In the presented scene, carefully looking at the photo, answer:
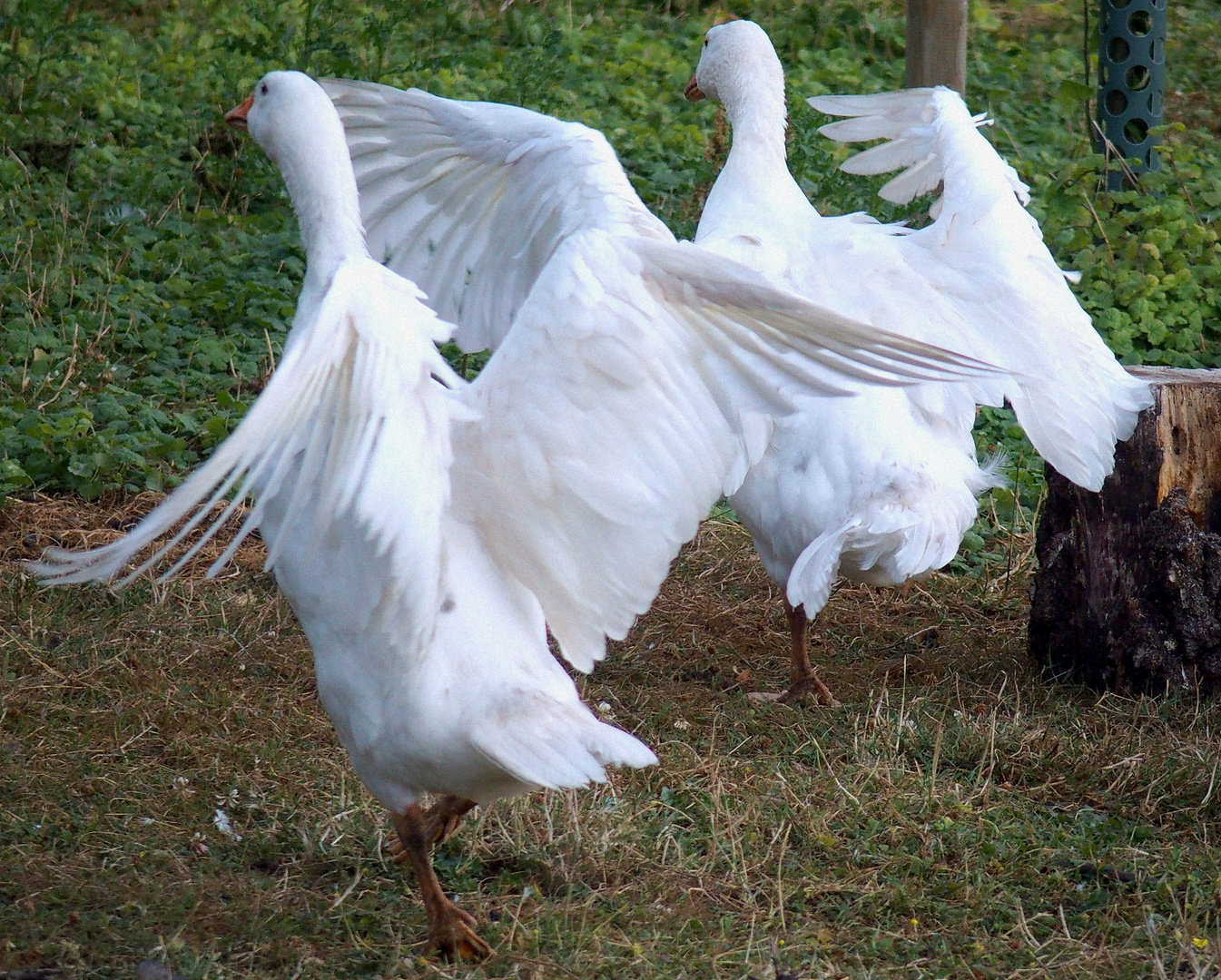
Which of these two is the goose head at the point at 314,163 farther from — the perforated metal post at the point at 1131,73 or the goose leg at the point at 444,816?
the perforated metal post at the point at 1131,73

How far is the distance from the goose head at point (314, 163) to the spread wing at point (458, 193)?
23.6 inches

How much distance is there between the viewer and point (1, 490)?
4.71 m

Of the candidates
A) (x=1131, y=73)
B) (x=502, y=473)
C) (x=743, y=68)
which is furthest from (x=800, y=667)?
(x=1131, y=73)

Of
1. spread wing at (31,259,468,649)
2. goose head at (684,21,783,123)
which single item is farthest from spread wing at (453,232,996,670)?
goose head at (684,21,783,123)

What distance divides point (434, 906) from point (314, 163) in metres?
1.45

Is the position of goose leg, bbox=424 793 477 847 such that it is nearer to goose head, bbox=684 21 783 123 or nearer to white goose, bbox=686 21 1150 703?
white goose, bbox=686 21 1150 703

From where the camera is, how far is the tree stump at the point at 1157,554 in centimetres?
394

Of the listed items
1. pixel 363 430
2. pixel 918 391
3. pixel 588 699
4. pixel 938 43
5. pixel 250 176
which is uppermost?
pixel 938 43

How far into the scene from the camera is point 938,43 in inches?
242

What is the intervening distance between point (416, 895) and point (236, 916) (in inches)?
14.8

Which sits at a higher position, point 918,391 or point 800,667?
point 918,391

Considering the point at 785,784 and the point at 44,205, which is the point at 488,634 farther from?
the point at 44,205

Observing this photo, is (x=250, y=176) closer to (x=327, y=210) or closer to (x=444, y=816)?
(x=327, y=210)

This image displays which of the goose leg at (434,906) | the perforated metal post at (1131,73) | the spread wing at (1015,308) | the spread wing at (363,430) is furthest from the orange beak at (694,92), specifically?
the goose leg at (434,906)
